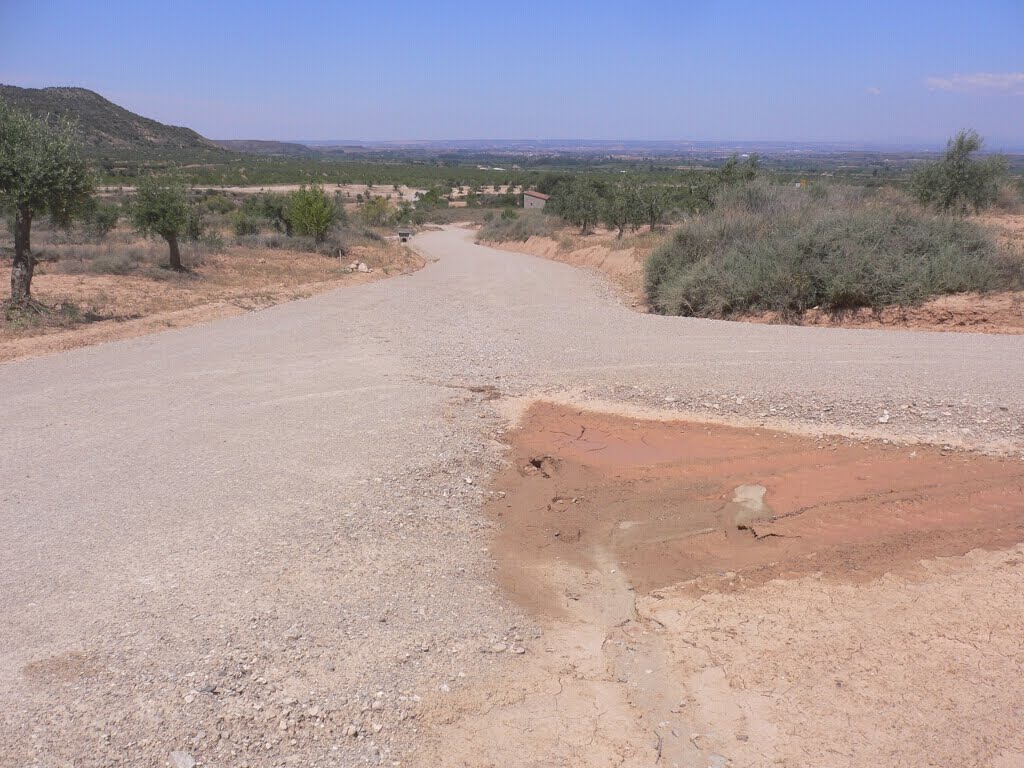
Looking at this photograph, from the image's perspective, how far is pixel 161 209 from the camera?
902 inches

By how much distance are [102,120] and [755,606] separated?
116m

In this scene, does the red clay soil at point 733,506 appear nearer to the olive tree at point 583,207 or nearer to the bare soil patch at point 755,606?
the bare soil patch at point 755,606

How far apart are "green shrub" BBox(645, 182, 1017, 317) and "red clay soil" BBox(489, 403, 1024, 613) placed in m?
7.57

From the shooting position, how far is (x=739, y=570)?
19.1 feet

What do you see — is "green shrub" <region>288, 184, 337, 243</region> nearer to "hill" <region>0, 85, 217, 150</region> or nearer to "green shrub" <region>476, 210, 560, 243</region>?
"green shrub" <region>476, 210, 560, 243</region>

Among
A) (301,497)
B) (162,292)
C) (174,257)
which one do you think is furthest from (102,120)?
(301,497)

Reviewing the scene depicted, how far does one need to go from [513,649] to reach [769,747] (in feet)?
5.29

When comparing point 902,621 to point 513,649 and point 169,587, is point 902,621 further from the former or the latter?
point 169,587

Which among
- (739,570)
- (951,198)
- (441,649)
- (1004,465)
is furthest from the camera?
(951,198)

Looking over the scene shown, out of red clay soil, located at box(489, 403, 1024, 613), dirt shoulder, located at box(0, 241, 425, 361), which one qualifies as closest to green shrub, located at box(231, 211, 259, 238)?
dirt shoulder, located at box(0, 241, 425, 361)

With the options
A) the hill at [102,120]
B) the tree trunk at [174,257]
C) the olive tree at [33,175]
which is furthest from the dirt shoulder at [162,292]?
the hill at [102,120]

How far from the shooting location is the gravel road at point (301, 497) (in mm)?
4176

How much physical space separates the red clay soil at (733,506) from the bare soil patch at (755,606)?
0.07ft

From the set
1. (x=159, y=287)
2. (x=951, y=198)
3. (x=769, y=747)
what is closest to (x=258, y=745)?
(x=769, y=747)
